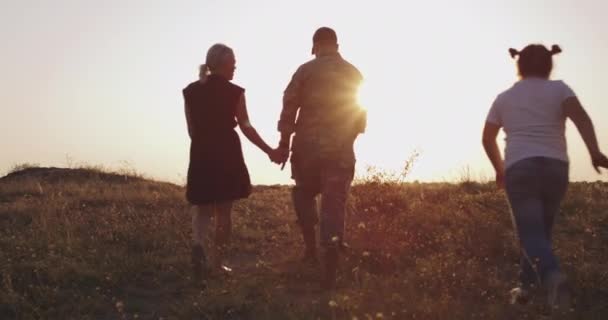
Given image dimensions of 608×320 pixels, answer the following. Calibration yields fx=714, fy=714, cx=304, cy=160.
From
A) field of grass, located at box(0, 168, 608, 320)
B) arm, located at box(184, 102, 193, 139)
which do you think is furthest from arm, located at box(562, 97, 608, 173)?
arm, located at box(184, 102, 193, 139)

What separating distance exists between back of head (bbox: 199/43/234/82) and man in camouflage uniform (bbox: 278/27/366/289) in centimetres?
66

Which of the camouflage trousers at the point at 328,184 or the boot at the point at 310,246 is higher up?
the camouflage trousers at the point at 328,184

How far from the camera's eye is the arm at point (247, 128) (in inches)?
265

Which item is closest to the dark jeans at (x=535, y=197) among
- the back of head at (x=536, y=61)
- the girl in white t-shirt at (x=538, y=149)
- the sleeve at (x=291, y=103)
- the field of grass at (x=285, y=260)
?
the girl in white t-shirt at (x=538, y=149)

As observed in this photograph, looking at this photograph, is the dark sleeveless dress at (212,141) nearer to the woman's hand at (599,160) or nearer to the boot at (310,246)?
the boot at (310,246)

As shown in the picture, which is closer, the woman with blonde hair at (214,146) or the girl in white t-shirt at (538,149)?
the girl in white t-shirt at (538,149)

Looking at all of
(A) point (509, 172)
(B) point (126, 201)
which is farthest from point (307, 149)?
(B) point (126, 201)

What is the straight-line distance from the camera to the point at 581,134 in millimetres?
5008

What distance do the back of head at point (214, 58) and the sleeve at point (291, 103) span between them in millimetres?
627

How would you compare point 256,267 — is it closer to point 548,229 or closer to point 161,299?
point 161,299

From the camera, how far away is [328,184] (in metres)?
6.51

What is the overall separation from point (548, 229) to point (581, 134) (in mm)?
712

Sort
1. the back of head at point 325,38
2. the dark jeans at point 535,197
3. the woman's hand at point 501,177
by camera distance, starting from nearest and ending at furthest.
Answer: the dark jeans at point 535,197, the woman's hand at point 501,177, the back of head at point 325,38

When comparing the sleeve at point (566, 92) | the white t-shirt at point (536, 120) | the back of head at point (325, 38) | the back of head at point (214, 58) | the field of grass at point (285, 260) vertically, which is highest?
the back of head at point (325, 38)
